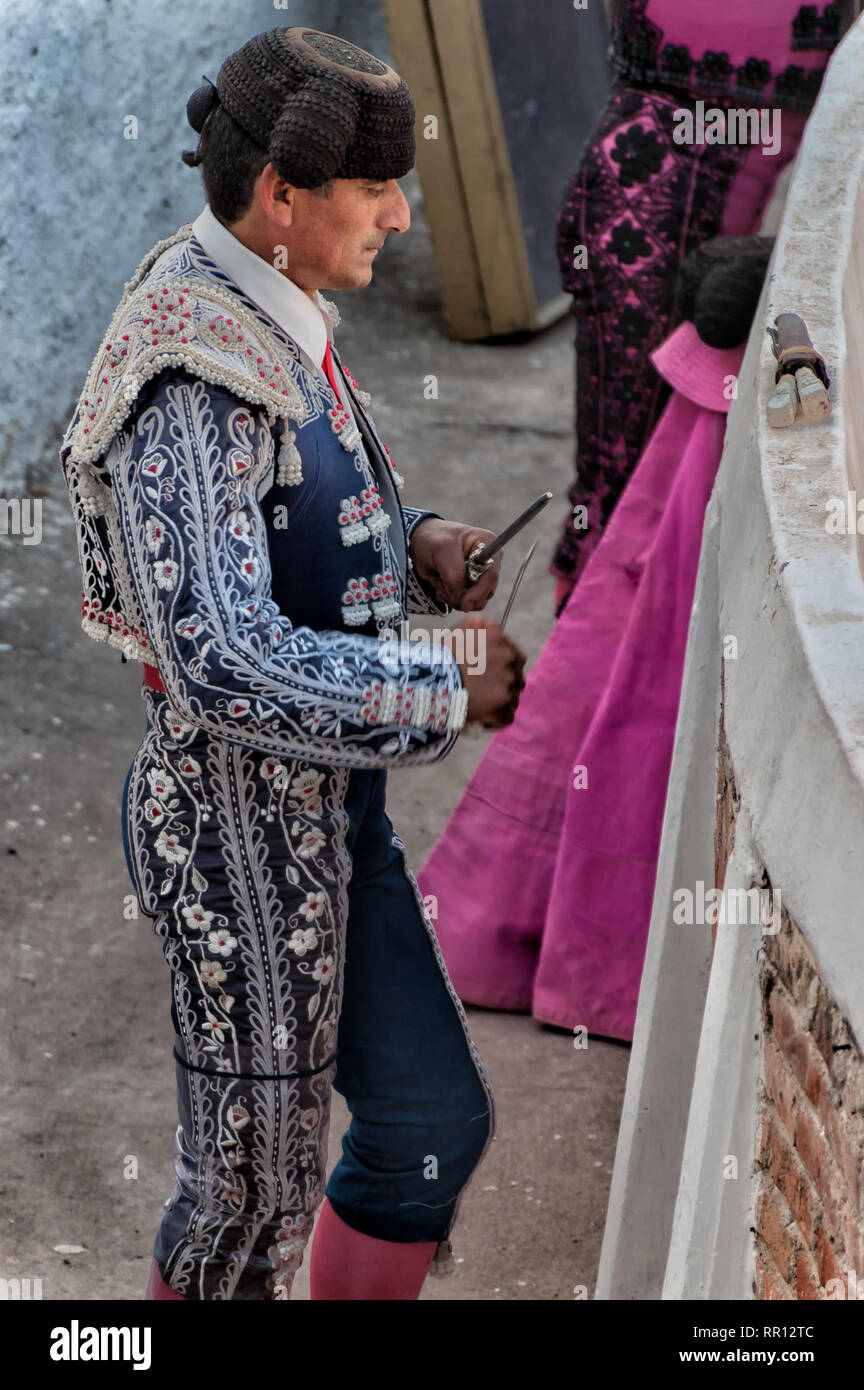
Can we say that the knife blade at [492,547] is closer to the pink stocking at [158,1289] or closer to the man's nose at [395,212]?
the man's nose at [395,212]

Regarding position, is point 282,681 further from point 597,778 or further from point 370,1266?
point 597,778

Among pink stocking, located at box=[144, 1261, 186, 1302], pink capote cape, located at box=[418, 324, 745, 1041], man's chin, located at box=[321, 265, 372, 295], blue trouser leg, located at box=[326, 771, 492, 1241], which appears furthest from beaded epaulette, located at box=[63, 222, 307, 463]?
pink capote cape, located at box=[418, 324, 745, 1041]

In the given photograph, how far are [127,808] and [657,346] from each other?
219 centimetres

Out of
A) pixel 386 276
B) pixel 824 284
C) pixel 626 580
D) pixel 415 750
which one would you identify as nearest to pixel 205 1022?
pixel 415 750

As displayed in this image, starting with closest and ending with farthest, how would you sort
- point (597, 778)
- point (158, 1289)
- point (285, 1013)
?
point (285, 1013)
point (158, 1289)
point (597, 778)

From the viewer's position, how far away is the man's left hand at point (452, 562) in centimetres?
251

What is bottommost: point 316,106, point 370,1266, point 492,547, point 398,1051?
point 370,1266

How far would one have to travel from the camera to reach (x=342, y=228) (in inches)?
85.5

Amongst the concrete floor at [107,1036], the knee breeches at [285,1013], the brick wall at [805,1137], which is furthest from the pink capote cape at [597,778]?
the brick wall at [805,1137]

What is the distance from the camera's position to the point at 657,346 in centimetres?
416

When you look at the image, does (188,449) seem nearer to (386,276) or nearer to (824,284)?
(824,284)

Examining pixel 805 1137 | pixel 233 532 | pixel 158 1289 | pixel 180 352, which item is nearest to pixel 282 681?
pixel 233 532

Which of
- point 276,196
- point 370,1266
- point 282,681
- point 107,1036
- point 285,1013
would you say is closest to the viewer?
point 282,681

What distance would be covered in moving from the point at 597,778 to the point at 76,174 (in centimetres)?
349
